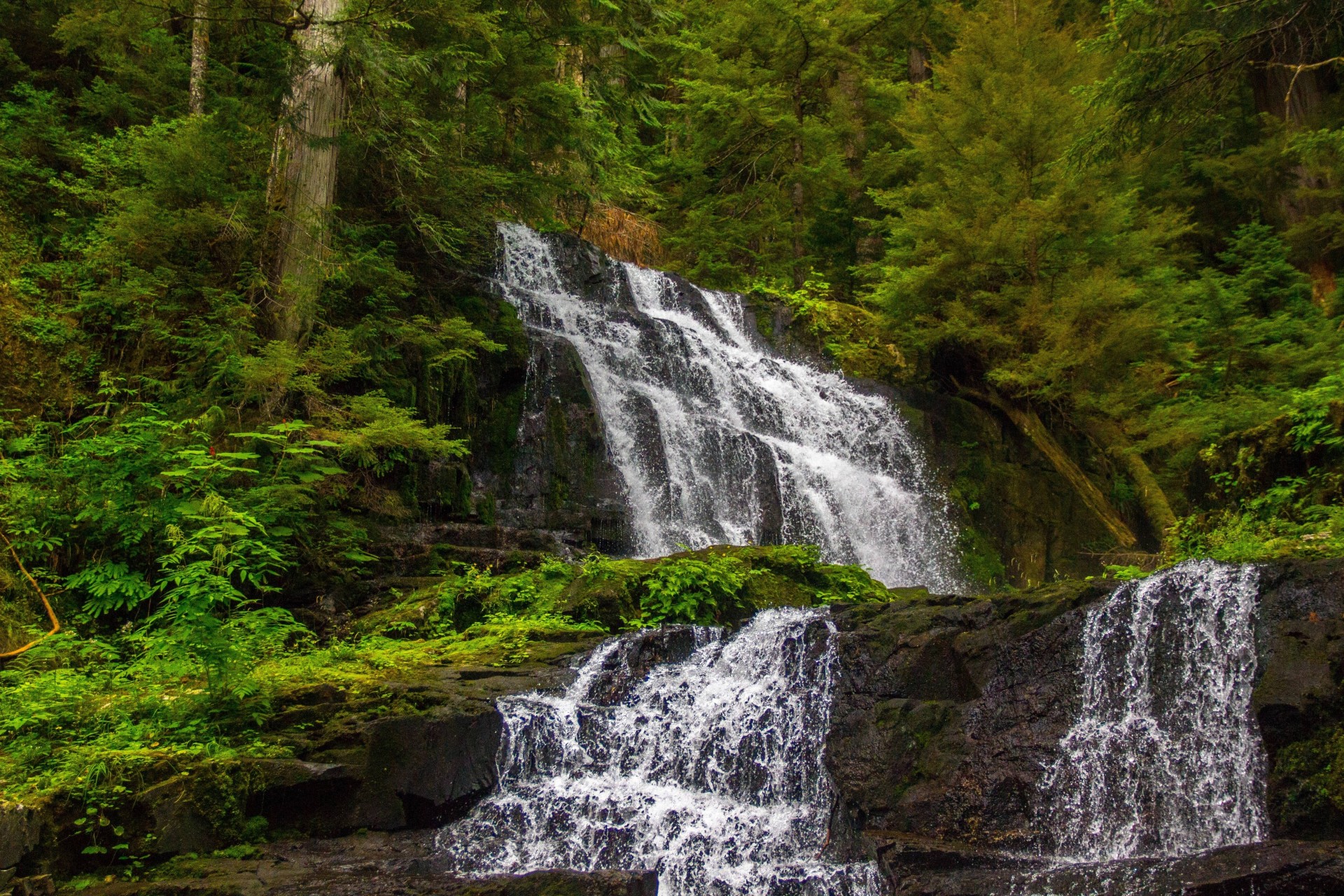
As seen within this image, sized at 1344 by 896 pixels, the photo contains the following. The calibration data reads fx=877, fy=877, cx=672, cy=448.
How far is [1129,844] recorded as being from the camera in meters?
5.78

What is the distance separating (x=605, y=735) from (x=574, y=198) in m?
14.7

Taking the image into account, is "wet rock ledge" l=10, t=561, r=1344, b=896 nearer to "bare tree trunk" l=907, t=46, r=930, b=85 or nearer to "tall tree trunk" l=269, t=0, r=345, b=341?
"tall tree trunk" l=269, t=0, r=345, b=341

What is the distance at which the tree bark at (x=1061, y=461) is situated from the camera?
608 inches

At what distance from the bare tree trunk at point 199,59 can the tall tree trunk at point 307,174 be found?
210 cm

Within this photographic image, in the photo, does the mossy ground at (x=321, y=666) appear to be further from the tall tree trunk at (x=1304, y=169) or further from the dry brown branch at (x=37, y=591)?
the tall tree trunk at (x=1304, y=169)

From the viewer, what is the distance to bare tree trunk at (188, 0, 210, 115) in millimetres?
11305

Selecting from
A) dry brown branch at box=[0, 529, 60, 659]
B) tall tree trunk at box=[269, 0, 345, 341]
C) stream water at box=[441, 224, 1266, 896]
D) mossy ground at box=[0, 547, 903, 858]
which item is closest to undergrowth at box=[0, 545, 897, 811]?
mossy ground at box=[0, 547, 903, 858]

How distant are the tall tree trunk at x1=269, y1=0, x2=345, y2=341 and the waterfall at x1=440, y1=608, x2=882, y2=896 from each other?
16.7 ft

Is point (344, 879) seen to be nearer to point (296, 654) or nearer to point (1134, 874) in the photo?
point (296, 654)

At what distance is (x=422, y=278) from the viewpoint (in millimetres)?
12992

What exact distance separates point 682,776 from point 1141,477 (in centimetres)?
1271

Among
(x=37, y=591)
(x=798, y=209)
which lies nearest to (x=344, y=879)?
(x=37, y=591)

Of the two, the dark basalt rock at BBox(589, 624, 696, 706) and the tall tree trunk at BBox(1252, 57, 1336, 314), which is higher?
the tall tree trunk at BBox(1252, 57, 1336, 314)

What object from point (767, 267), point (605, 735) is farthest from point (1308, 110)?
point (605, 735)
